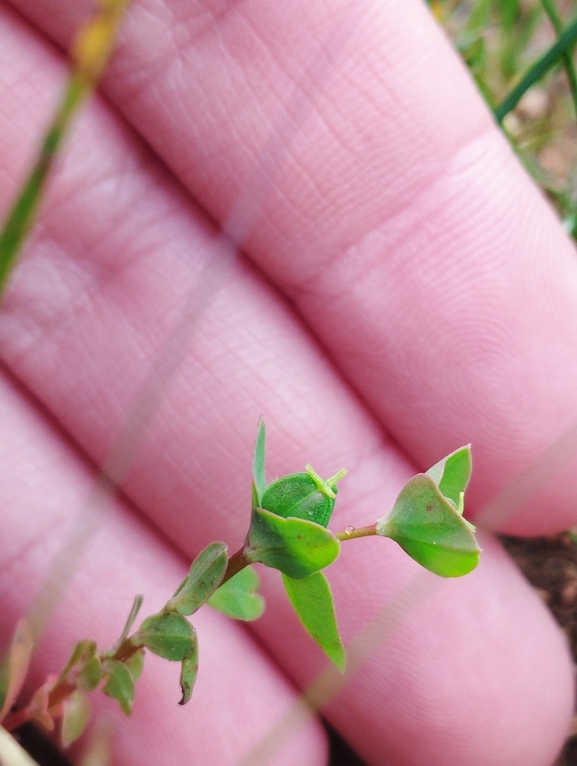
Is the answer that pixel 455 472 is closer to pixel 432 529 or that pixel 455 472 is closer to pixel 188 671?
pixel 432 529

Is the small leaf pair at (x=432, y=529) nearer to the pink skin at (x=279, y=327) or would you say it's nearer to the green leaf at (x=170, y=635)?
the green leaf at (x=170, y=635)

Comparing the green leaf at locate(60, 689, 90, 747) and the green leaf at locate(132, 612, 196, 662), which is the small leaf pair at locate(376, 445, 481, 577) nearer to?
the green leaf at locate(132, 612, 196, 662)

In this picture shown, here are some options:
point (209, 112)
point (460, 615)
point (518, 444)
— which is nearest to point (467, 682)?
point (460, 615)

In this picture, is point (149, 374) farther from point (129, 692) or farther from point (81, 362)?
point (129, 692)

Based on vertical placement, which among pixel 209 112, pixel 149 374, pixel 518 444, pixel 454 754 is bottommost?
pixel 454 754

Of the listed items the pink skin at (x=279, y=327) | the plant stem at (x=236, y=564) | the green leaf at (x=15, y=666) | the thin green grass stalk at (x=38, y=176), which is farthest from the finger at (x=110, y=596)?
the thin green grass stalk at (x=38, y=176)

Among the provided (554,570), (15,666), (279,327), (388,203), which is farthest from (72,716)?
(554,570)

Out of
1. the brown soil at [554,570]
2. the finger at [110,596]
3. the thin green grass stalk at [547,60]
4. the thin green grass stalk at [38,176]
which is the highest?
the thin green grass stalk at [38,176]

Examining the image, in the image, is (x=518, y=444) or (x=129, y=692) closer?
(x=129, y=692)
